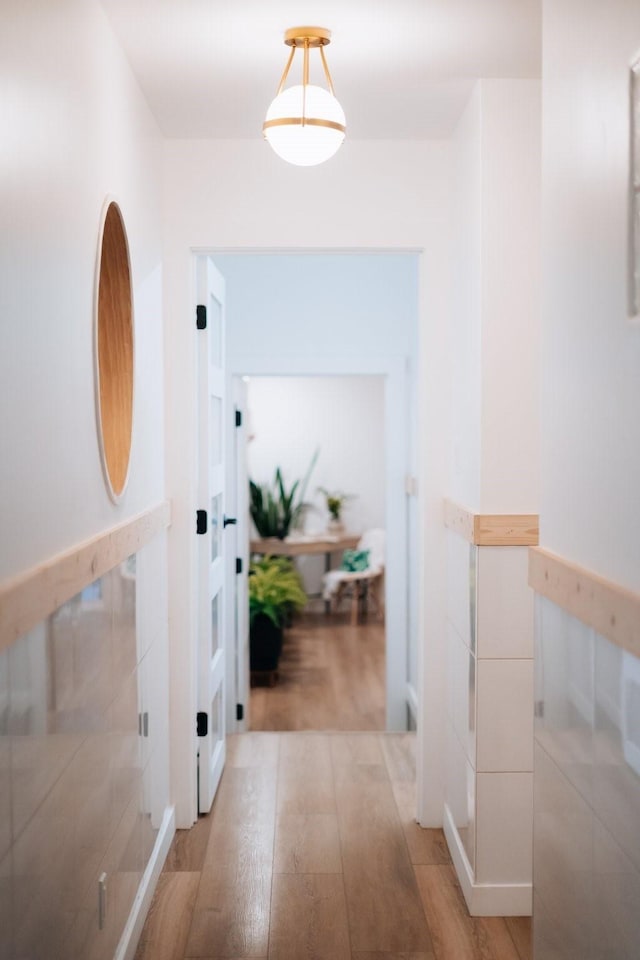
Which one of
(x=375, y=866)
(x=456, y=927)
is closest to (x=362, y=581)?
(x=375, y=866)

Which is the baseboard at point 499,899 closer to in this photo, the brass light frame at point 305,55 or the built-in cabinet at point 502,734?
the built-in cabinet at point 502,734

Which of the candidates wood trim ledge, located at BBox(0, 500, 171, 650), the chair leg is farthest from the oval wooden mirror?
the chair leg

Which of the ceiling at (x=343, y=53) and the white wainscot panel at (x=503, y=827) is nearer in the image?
the ceiling at (x=343, y=53)

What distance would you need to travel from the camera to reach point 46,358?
2.03 m

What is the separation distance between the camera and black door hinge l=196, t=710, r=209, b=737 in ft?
13.1

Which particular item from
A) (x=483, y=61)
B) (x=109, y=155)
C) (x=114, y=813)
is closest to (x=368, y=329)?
(x=483, y=61)

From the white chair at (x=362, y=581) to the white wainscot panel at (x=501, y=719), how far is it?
5.43 metres

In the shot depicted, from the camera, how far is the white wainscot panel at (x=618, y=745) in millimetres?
1695

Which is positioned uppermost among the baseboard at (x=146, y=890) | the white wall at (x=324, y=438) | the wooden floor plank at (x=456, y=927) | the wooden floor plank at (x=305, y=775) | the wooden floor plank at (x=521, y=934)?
the white wall at (x=324, y=438)

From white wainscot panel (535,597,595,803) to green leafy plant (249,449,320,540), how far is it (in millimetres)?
6672

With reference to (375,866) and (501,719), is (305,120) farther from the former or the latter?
(375,866)

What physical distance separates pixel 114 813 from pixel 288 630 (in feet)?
19.8

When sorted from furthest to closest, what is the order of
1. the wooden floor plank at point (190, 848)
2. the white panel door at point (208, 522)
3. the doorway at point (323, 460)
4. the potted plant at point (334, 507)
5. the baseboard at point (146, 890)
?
the potted plant at point (334, 507) → the doorway at point (323, 460) → the white panel door at point (208, 522) → the wooden floor plank at point (190, 848) → the baseboard at point (146, 890)

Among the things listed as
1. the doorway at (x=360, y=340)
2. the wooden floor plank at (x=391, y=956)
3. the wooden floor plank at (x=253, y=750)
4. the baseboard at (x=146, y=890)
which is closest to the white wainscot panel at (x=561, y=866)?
the wooden floor plank at (x=391, y=956)
